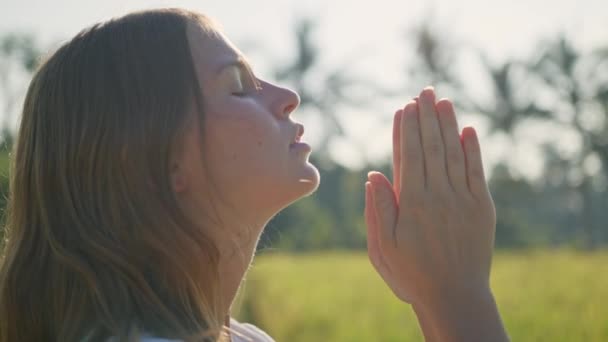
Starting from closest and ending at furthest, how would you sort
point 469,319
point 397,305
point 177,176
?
point 469,319, point 177,176, point 397,305

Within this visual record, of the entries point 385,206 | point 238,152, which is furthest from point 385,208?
point 238,152

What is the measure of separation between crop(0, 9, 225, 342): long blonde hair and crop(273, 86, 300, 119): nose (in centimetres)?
17

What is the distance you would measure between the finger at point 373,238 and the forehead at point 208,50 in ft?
1.27

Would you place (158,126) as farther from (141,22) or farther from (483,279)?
(483,279)

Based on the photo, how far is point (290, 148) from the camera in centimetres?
189

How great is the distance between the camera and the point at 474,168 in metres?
1.66

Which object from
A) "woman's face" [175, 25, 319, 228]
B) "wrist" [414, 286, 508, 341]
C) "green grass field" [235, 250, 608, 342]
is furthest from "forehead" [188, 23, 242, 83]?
"green grass field" [235, 250, 608, 342]

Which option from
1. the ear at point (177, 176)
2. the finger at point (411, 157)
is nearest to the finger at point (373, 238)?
the finger at point (411, 157)

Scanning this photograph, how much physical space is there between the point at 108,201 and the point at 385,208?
52 centimetres

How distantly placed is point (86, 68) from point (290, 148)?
429 millimetres

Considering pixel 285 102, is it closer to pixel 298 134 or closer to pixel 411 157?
pixel 298 134

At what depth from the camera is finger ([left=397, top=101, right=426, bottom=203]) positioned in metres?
1.64

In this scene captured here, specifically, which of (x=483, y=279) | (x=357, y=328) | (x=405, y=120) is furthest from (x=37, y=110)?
(x=357, y=328)

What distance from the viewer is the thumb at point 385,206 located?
5.53 ft
